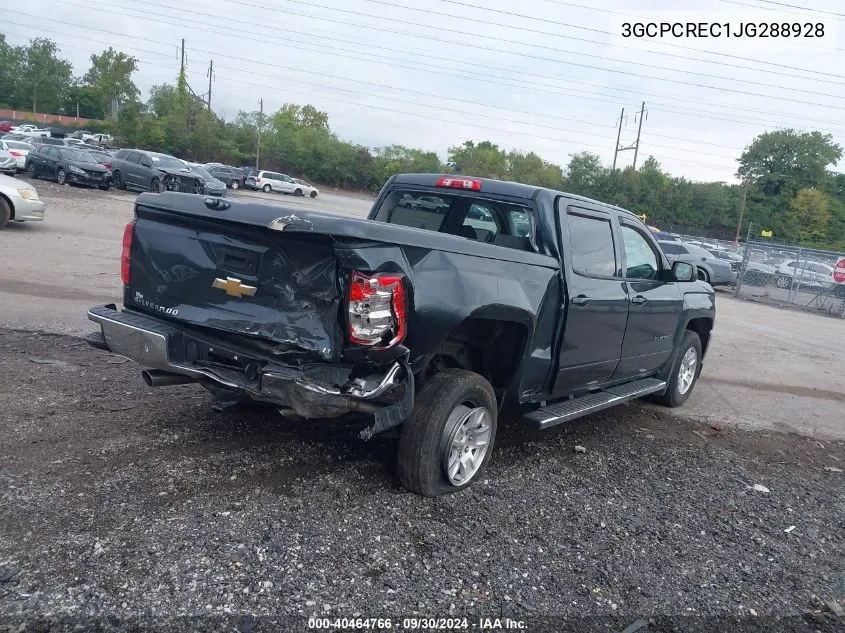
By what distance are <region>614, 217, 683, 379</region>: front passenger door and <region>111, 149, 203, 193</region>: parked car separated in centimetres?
2443

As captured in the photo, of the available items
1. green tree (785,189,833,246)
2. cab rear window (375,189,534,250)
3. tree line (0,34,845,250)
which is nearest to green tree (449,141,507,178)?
tree line (0,34,845,250)

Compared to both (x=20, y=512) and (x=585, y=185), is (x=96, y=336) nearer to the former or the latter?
(x=20, y=512)

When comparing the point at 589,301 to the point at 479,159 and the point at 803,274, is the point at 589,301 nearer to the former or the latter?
the point at 803,274

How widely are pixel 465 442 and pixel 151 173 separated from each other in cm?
2703

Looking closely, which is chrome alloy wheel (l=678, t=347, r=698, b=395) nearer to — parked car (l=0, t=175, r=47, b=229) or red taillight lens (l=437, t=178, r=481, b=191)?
red taillight lens (l=437, t=178, r=481, b=191)

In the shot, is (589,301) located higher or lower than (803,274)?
higher

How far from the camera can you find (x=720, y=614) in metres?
3.53

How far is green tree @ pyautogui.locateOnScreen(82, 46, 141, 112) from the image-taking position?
77.7m

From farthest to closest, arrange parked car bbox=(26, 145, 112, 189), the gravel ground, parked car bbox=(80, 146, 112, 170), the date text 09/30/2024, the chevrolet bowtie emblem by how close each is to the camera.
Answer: parked car bbox=(80, 146, 112, 170) < parked car bbox=(26, 145, 112, 189) < the chevrolet bowtie emblem < the gravel ground < the date text 09/30/2024

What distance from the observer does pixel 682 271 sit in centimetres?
652

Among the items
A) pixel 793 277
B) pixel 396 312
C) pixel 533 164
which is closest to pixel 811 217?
pixel 533 164

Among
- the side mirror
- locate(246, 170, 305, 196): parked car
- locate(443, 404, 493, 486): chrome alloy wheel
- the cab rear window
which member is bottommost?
locate(443, 404, 493, 486): chrome alloy wheel

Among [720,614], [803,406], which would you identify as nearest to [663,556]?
[720,614]

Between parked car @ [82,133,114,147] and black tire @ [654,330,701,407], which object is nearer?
black tire @ [654,330,701,407]
